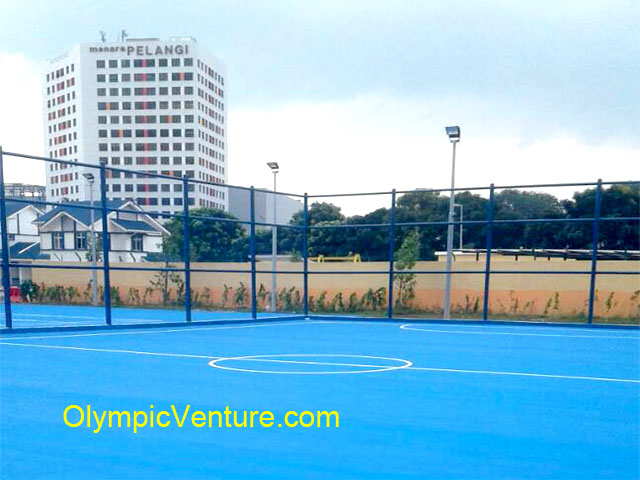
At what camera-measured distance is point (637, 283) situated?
35.0 feet

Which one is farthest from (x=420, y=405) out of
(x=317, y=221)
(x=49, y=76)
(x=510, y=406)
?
(x=49, y=76)

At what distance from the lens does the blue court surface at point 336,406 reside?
102 inches

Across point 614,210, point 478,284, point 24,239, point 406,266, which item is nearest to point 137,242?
point 24,239

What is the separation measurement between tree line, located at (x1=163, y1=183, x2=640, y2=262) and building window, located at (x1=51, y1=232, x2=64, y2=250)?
9.09 ft

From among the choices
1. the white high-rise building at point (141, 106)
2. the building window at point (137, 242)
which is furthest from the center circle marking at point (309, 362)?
the white high-rise building at point (141, 106)

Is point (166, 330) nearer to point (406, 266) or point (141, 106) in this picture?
point (406, 266)

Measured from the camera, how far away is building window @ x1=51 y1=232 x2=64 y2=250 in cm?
1381

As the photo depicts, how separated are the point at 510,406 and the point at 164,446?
2367 mm

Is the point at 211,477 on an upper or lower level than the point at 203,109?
lower

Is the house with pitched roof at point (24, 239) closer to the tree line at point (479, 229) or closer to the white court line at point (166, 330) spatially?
the tree line at point (479, 229)

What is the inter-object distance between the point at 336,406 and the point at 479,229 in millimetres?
11667

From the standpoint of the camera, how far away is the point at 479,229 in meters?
14.3

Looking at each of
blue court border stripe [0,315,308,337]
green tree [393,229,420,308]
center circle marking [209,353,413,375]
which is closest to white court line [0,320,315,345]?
blue court border stripe [0,315,308,337]

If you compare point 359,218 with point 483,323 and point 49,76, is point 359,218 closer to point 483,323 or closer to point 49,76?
point 483,323
